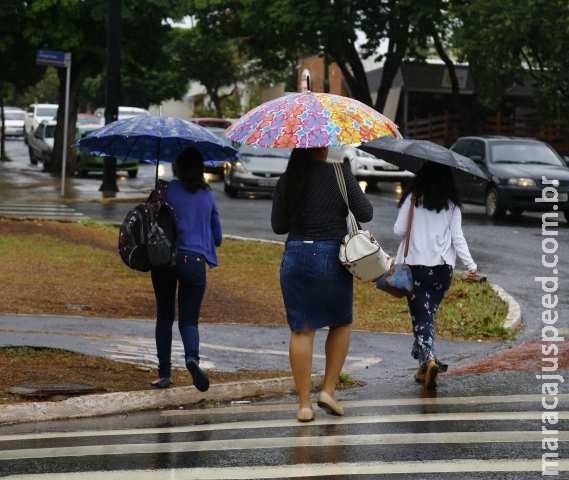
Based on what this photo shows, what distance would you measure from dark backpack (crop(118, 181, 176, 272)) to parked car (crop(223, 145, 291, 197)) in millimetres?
22029

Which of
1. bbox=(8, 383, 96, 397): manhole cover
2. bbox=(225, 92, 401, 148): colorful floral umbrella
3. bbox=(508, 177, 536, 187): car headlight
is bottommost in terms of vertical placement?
bbox=(8, 383, 96, 397): manhole cover

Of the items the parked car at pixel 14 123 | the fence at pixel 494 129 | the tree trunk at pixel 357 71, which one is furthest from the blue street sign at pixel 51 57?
the parked car at pixel 14 123

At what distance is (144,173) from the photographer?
41.7 m

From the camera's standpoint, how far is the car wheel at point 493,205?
2577cm

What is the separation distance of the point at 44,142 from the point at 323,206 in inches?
1388

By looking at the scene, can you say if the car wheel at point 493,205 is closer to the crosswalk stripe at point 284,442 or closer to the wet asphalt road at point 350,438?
the wet asphalt road at point 350,438

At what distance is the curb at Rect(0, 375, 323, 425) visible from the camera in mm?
8859

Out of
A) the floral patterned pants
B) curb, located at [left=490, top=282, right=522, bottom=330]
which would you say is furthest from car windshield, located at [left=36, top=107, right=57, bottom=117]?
the floral patterned pants

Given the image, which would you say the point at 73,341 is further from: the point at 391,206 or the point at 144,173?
the point at 144,173

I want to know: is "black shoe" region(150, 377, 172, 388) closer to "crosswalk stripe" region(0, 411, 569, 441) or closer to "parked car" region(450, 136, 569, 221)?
"crosswalk stripe" region(0, 411, 569, 441)

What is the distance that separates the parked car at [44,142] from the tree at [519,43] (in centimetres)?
1252

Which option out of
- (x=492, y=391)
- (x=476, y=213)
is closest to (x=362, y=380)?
(x=492, y=391)

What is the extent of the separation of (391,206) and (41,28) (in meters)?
12.8

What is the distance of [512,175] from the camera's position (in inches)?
1013
